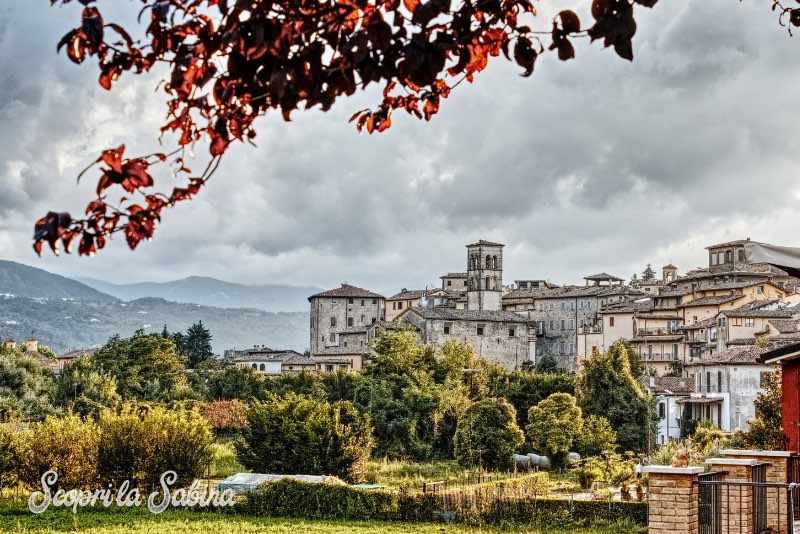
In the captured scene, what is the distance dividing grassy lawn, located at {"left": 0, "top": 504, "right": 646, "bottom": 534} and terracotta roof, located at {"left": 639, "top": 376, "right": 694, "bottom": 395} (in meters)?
31.2

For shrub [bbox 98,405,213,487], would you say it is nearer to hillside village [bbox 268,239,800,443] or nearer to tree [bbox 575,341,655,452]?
tree [bbox 575,341,655,452]

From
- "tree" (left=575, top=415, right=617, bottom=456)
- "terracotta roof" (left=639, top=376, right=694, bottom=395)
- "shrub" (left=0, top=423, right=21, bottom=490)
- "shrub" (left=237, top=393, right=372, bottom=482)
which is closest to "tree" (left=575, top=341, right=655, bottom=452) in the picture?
"tree" (left=575, top=415, right=617, bottom=456)

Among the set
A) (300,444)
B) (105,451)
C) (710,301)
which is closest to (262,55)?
(105,451)

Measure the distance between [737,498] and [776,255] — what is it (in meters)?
2.89

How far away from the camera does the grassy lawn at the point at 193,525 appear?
22.8 metres

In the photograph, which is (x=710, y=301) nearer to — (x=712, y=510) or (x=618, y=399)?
(x=618, y=399)

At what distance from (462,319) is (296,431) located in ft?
162

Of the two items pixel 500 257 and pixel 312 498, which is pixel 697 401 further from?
pixel 500 257

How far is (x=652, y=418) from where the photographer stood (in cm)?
4516

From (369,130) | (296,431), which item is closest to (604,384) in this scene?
(296,431)

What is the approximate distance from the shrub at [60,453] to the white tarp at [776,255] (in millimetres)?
24322

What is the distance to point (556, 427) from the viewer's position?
3994 centimetres

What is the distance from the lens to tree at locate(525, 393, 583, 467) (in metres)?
39.9

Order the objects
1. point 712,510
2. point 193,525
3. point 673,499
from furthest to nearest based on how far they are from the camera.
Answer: point 193,525, point 712,510, point 673,499
